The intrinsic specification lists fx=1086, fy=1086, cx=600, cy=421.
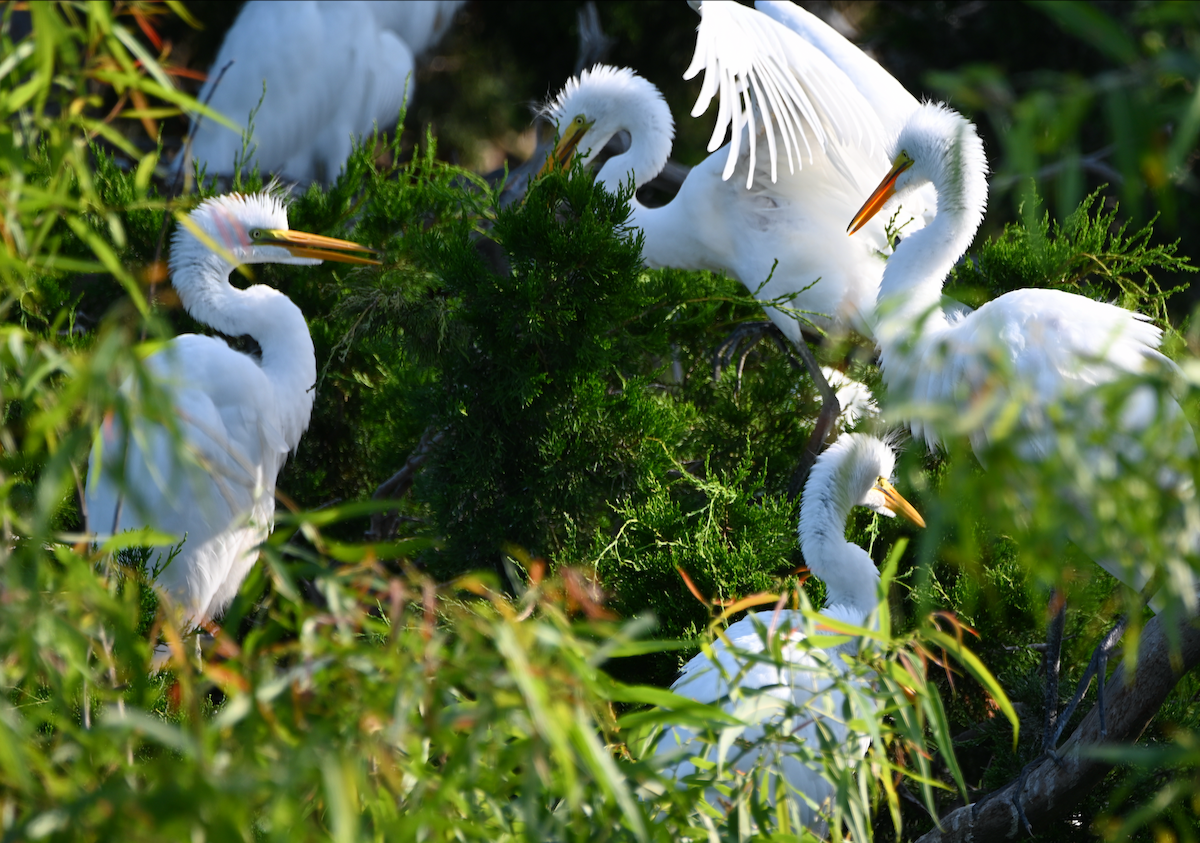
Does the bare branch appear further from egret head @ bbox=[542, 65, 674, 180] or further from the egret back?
egret head @ bbox=[542, 65, 674, 180]

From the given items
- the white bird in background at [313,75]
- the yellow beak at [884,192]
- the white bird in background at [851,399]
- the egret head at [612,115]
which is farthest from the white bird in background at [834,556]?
the white bird in background at [313,75]

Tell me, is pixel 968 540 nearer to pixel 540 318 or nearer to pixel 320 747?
pixel 320 747

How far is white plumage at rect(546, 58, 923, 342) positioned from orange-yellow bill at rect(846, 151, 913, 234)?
28cm

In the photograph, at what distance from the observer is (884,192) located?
2.35 meters

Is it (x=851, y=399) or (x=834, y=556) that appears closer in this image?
(x=834, y=556)

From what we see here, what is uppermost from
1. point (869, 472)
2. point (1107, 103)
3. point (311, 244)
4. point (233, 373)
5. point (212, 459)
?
point (1107, 103)

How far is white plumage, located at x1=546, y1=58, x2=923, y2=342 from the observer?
2.76 m

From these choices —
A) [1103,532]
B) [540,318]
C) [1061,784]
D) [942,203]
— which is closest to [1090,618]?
[1061,784]

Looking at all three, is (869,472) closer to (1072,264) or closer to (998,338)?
(998,338)

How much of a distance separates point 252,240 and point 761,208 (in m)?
1.27

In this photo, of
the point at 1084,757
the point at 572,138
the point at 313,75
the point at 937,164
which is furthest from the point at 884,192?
the point at 313,75

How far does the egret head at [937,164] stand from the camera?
2.13m

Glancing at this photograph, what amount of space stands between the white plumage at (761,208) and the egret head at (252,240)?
2.62ft

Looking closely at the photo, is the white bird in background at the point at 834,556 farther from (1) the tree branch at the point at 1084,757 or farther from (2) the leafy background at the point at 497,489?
(1) the tree branch at the point at 1084,757
